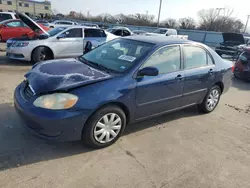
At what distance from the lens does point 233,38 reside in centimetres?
1420

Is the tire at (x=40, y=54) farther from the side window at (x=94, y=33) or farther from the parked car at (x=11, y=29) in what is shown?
the parked car at (x=11, y=29)

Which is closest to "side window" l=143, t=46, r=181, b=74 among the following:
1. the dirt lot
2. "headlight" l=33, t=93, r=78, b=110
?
the dirt lot

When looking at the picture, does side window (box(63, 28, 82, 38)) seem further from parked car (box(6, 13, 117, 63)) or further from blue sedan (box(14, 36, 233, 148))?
blue sedan (box(14, 36, 233, 148))

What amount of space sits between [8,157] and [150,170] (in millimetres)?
1848

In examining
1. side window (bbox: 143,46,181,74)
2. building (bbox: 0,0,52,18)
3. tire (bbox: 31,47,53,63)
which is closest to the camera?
side window (bbox: 143,46,181,74)

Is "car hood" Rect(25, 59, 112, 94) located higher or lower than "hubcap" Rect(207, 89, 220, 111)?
higher

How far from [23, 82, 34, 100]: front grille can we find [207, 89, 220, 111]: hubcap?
3573 millimetres

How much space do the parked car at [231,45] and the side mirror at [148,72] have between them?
468 inches

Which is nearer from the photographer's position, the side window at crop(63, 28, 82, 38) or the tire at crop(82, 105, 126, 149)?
the tire at crop(82, 105, 126, 149)

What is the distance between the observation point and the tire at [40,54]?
7711 millimetres

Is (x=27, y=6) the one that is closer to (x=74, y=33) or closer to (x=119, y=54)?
(x=74, y=33)

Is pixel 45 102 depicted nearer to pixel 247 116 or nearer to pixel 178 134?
pixel 178 134

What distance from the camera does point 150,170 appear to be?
2803mm

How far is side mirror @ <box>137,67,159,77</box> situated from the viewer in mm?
3104
